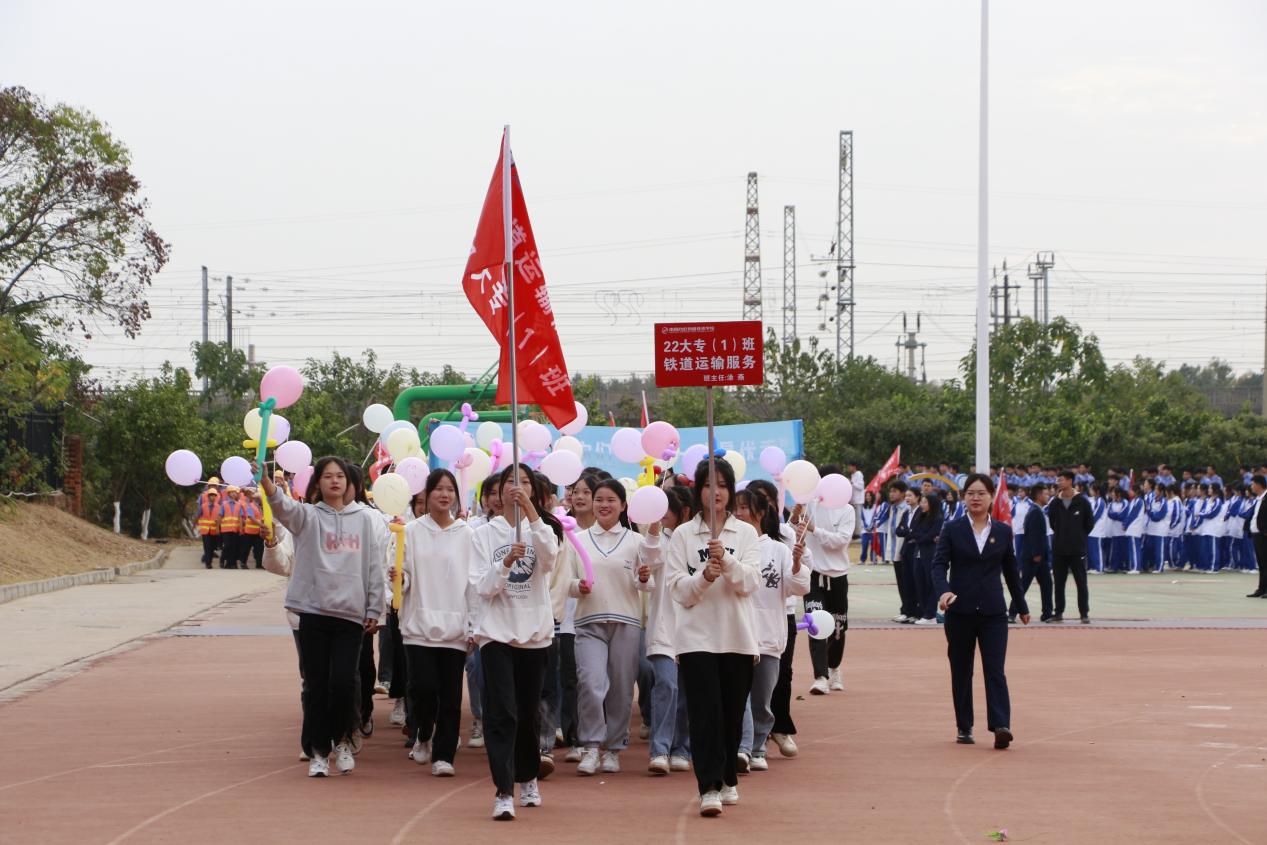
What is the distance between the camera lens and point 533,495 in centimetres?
898

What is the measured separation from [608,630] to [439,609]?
1072mm

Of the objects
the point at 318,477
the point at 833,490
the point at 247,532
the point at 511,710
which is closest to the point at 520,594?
the point at 511,710

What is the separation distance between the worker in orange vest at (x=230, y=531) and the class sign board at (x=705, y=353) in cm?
2535

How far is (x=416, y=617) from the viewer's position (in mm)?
9195

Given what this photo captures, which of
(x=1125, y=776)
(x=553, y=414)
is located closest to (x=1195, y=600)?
(x=1125, y=776)

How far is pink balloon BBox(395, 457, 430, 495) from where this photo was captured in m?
10.1

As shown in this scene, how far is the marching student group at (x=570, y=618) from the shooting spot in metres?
8.16

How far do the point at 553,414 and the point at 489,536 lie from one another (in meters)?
1.12

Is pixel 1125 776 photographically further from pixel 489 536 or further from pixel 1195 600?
pixel 1195 600

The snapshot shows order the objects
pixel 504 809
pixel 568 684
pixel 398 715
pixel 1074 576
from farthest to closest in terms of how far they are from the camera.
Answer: pixel 1074 576, pixel 398 715, pixel 568 684, pixel 504 809

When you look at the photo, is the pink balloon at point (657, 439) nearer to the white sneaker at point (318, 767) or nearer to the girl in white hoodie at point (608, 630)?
the girl in white hoodie at point (608, 630)

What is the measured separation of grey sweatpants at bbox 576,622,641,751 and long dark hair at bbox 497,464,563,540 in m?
0.96

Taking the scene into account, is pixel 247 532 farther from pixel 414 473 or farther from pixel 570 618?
pixel 570 618

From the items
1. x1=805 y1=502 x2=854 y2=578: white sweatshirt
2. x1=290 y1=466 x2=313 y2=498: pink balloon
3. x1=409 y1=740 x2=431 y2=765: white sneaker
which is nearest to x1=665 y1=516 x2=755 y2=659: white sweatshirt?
x1=409 y1=740 x2=431 y2=765: white sneaker
